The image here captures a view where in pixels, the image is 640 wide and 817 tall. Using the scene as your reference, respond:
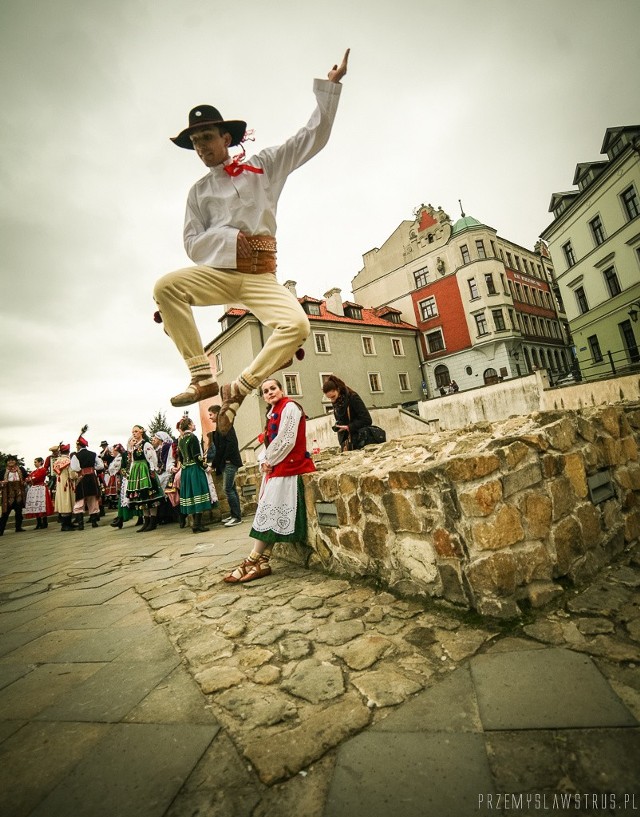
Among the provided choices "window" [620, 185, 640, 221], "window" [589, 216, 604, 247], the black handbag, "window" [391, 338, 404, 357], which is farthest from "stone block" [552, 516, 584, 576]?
"window" [391, 338, 404, 357]

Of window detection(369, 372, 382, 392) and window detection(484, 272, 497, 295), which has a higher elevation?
window detection(484, 272, 497, 295)

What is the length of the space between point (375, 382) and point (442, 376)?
6.79m

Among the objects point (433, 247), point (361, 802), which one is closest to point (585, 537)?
point (361, 802)

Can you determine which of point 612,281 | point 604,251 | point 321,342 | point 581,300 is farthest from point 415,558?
point 581,300

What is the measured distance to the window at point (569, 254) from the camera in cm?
2666

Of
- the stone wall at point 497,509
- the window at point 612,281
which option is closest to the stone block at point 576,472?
the stone wall at point 497,509

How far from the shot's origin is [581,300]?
87.2ft

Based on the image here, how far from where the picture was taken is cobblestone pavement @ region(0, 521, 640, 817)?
1.14 metres

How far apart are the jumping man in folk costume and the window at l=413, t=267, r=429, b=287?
3422cm

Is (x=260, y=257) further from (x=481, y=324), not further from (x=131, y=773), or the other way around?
(x=481, y=324)

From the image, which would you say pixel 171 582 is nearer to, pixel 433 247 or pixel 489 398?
pixel 489 398

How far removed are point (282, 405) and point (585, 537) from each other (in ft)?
8.17

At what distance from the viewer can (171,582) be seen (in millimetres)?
3590

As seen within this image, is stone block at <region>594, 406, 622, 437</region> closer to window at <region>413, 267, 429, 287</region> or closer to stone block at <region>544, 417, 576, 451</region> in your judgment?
stone block at <region>544, 417, 576, 451</region>
